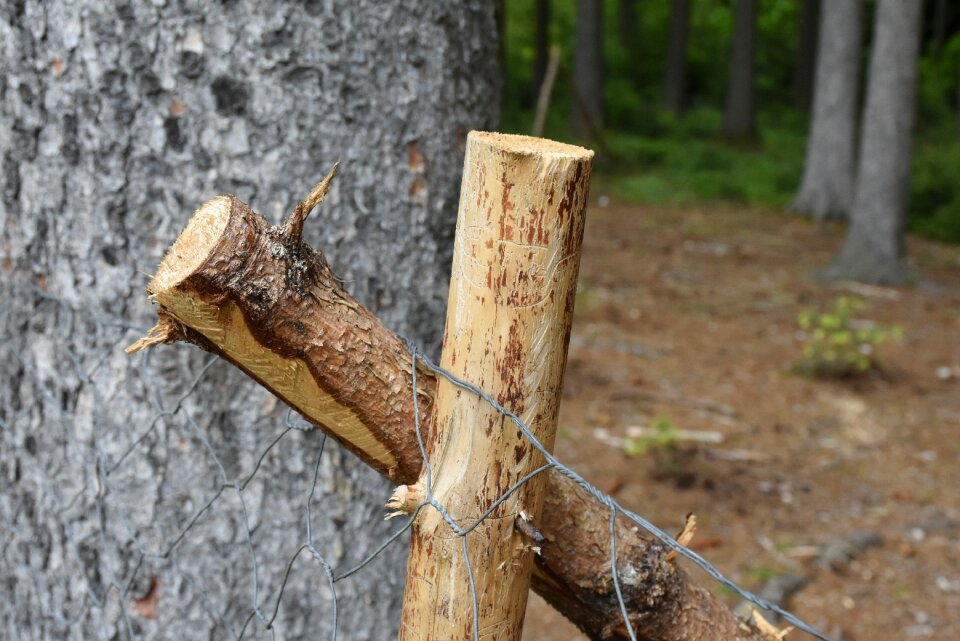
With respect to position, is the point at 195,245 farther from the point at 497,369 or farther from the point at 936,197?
the point at 936,197

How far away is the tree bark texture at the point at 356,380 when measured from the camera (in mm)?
1109

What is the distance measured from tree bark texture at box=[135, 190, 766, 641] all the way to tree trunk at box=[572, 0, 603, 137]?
14422 mm

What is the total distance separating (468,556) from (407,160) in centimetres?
103

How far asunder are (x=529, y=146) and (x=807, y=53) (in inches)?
877

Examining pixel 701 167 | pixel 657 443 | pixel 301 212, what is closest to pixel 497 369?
pixel 301 212

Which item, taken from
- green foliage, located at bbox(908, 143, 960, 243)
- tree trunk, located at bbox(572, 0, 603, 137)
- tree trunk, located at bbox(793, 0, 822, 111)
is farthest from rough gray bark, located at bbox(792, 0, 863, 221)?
tree trunk, located at bbox(793, 0, 822, 111)

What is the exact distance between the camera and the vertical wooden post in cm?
101

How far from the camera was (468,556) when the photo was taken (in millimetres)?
1102

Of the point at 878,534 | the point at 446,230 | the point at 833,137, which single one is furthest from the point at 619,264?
the point at 446,230

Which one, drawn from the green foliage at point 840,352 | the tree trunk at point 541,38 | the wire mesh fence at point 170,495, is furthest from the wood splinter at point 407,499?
the tree trunk at point 541,38

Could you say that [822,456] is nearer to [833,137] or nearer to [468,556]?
[468,556]

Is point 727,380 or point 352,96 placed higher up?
point 352,96

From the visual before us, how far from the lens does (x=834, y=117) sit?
11.4m

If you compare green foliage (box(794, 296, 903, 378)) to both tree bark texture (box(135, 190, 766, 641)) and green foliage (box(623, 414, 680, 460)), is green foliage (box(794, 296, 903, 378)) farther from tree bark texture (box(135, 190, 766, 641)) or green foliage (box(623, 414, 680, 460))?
tree bark texture (box(135, 190, 766, 641))
